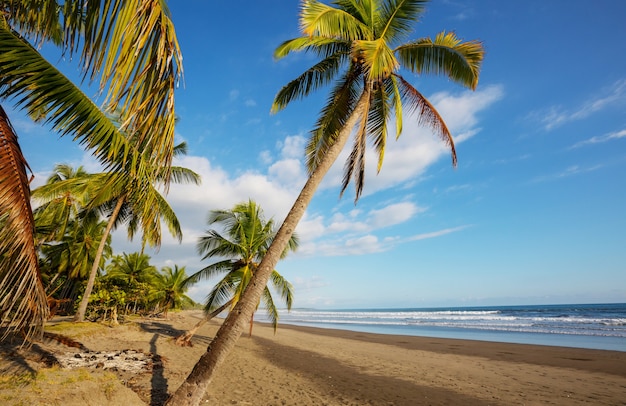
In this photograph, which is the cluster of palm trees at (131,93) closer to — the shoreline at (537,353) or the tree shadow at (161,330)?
the shoreline at (537,353)

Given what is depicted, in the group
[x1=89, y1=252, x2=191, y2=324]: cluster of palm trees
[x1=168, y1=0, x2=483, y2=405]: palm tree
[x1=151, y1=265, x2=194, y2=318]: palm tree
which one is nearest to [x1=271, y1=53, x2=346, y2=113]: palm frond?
[x1=168, y1=0, x2=483, y2=405]: palm tree

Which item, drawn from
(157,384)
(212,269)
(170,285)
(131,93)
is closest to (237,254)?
(212,269)

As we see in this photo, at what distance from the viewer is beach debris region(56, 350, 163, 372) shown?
8260mm

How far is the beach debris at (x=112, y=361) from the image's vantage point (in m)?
8.26

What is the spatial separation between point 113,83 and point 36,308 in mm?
2254

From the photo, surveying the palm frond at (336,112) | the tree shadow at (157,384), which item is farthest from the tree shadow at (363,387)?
the palm frond at (336,112)

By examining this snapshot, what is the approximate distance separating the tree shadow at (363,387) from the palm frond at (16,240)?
677 centimetres

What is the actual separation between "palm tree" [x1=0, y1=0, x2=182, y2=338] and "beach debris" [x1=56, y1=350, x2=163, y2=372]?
6384mm

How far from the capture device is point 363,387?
30.4 feet

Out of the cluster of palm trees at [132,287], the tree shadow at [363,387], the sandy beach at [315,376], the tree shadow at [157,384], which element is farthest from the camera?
the cluster of palm trees at [132,287]

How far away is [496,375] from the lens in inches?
438

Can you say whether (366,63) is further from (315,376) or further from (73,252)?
(73,252)

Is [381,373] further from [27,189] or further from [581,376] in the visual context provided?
[27,189]

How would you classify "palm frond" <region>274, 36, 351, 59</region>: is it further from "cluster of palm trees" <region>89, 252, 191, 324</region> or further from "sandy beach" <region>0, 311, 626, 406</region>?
"cluster of palm trees" <region>89, 252, 191, 324</region>
